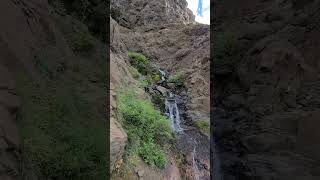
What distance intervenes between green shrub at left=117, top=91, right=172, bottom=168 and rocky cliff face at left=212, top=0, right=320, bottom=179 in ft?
6.11

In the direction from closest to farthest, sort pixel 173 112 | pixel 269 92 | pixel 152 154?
pixel 269 92 → pixel 152 154 → pixel 173 112

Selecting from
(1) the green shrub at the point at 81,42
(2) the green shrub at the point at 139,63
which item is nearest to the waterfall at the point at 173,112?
(2) the green shrub at the point at 139,63

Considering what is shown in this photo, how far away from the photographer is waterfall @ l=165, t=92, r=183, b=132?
10062 mm

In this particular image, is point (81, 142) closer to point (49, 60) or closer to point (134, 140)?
point (49, 60)

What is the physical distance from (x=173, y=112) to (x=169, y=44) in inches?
264

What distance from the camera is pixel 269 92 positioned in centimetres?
539

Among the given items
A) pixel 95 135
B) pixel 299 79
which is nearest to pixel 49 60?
pixel 95 135

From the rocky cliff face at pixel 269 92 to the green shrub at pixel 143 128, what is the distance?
186 cm

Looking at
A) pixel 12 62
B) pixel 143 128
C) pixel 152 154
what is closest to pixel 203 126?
pixel 143 128

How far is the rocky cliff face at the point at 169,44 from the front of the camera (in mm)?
10570

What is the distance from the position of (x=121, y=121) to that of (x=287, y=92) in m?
3.77

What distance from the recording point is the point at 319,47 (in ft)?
16.4

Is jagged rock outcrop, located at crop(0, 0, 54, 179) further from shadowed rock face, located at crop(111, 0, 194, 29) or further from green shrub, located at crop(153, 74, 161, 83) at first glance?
shadowed rock face, located at crop(111, 0, 194, 29)

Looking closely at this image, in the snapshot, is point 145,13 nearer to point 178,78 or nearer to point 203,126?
point 178,78
